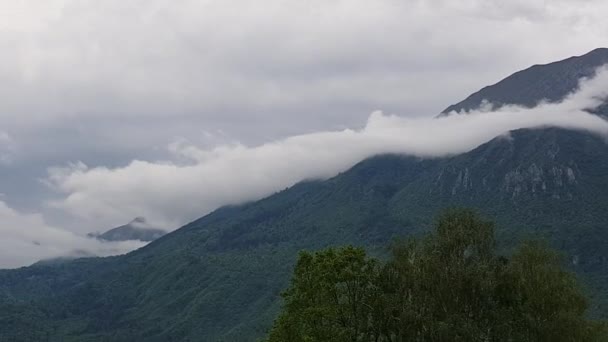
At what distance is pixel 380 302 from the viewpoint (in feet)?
194

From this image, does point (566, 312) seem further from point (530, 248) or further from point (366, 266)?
point (366, 266)

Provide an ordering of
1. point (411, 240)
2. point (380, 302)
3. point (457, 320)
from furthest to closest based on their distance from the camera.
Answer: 1. point (411, 240)
2. point (380, 302)
3. point (457, 320)

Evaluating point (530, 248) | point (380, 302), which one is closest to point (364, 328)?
point (380, 302)

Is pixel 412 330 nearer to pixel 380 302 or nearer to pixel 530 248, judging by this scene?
pixel 380 302

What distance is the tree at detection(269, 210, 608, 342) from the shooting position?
5638 centimetres

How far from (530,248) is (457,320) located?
10.6m

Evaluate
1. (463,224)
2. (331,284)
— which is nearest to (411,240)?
(463,224)

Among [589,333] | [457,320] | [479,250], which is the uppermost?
[479,250]

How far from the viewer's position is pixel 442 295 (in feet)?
191

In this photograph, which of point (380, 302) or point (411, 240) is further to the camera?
point (411, 240)

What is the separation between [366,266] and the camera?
205 ft

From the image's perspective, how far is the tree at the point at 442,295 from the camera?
185ft

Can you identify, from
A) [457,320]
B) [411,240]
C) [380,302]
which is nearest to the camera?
[457,320]

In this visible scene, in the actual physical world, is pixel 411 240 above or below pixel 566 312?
above
